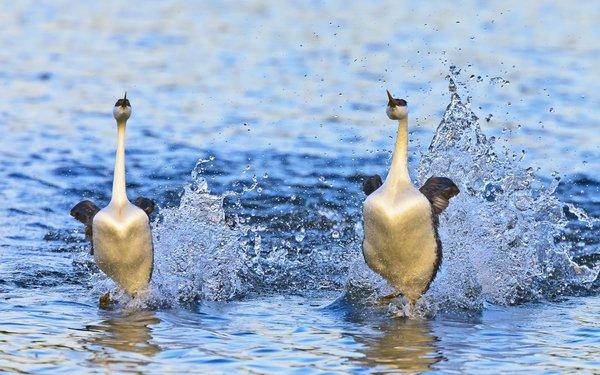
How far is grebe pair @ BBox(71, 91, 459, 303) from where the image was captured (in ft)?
37.2

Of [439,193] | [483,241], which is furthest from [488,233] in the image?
[439,193]

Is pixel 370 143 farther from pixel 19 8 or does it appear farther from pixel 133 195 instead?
pixel 19 8

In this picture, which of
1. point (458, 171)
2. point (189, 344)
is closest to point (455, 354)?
point (189, 344)

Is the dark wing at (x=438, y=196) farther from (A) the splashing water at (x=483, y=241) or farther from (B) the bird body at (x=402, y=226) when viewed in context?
(A) the splashing water at (x=483, y=241)

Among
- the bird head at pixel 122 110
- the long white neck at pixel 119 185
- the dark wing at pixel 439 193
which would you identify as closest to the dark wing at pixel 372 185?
the dark wing at pixel 439 193

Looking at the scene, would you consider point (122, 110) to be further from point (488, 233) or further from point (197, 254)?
point (488, 233)

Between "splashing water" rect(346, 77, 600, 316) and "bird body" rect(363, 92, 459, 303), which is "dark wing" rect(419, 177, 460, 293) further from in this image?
"splashing water" rect(346, 77, 600, 316)

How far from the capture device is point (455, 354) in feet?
34.5

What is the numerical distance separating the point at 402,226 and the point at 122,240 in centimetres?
236

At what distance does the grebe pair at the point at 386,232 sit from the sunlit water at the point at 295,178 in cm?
34

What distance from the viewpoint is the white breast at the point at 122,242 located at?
37.4 ft

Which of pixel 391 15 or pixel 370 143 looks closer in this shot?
pixel 370 143

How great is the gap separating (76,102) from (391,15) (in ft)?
36.0

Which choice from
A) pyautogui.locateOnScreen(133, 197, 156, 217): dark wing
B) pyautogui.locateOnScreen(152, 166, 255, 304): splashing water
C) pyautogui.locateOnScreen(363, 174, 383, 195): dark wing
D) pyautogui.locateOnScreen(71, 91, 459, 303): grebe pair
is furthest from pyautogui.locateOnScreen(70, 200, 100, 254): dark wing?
pyautogui.locateOnScreen(363, 174, 383, 195): dark wing
